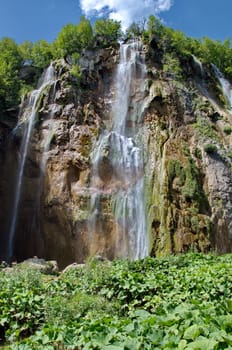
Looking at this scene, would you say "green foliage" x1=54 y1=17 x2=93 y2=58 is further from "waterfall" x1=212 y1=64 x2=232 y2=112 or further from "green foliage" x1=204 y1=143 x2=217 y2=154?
"green foliage" x1=204 y1=143 x2=217 y2=154

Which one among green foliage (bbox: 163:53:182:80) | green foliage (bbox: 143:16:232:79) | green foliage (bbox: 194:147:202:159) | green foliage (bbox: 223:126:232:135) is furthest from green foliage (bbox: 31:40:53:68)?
green foliage (bbox: 223:126:232:135)

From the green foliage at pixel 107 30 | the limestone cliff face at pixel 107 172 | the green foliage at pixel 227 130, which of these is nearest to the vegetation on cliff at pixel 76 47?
the green foliage at pixel 107 30

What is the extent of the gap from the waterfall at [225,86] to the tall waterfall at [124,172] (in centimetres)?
797

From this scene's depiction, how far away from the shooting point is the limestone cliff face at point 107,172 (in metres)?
18.6

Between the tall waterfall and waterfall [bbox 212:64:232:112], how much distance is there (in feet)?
26.2

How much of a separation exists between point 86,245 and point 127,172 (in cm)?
453

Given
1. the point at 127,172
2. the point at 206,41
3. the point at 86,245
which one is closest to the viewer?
the point at 86,245

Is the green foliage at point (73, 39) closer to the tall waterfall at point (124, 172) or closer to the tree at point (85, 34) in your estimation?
the tree at point (85, 34)

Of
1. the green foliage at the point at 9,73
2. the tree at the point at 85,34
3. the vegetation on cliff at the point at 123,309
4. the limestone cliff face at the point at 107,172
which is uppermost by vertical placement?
the tree at the point at 85,34

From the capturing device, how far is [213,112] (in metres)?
24.8

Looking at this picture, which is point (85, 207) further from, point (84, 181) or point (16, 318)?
point (16, 318)

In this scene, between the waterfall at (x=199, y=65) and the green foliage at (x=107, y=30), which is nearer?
the green foliage at (x=107, y=30)

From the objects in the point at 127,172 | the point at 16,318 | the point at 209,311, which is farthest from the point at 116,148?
the point at 209,311

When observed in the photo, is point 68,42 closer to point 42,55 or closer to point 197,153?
point 42,55
